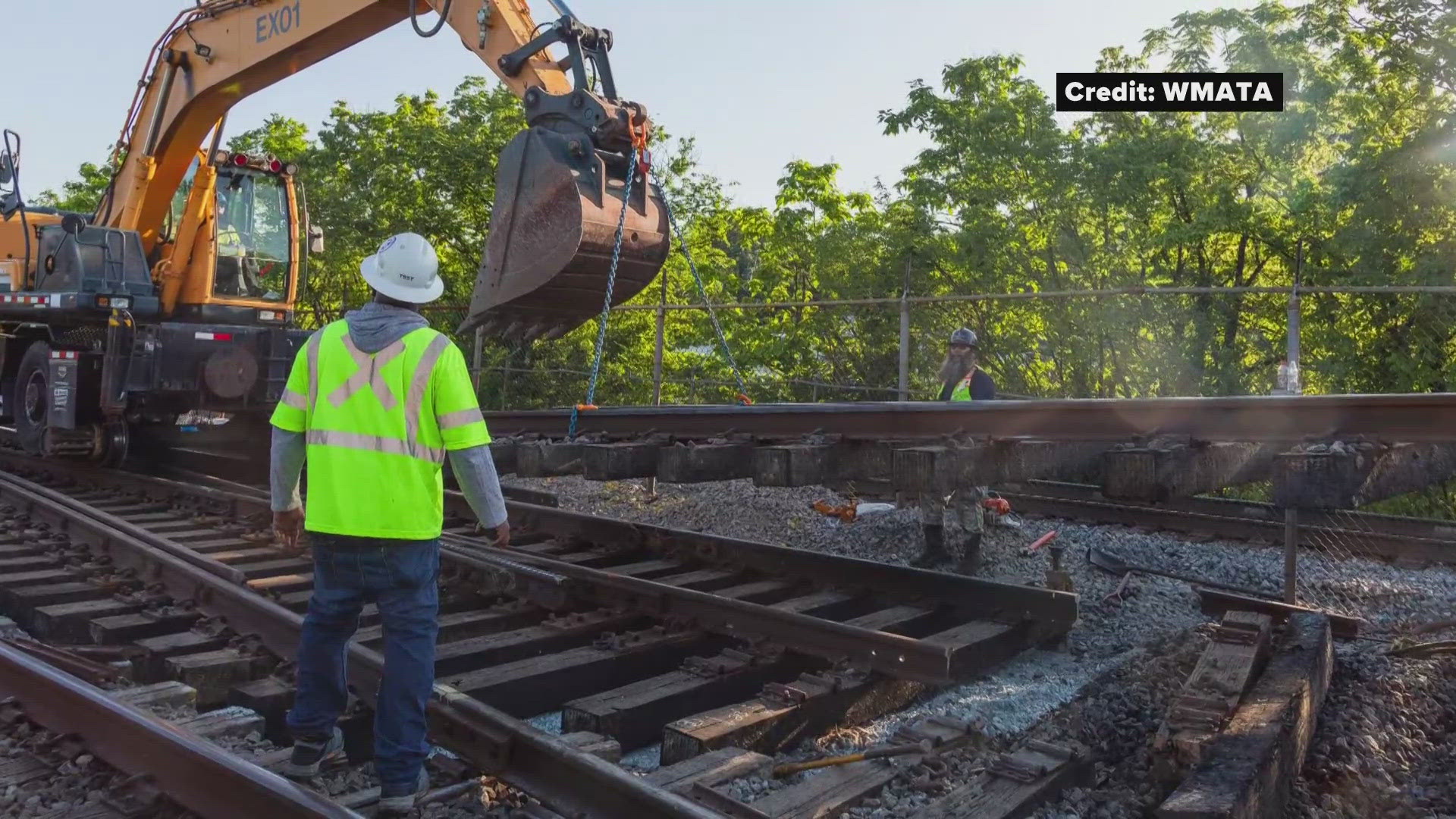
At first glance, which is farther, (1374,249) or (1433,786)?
(1374,249)

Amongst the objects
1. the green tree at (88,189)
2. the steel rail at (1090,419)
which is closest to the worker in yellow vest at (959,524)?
the steel rail at (1090,419)

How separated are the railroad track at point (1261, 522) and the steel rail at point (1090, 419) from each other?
262 cm

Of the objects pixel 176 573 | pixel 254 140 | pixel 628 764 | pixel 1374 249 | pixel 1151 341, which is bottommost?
pixel 628 764

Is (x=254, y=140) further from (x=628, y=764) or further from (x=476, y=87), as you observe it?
(x=628, y=764)

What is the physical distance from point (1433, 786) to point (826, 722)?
2.25m

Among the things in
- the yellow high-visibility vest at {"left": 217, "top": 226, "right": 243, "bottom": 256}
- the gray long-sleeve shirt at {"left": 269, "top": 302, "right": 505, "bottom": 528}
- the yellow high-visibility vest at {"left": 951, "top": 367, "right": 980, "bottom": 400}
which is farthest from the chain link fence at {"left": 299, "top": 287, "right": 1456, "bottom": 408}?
the gray long-sleeve shirt at {"left": 269, "top": 302, "right": 505, "bottom": 528}

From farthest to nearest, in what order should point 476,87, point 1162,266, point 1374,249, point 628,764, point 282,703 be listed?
point 476,87 → point 1162,266 → point 1374,249 → point 282,703 → point 628,764

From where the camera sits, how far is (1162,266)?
1461 centimetres

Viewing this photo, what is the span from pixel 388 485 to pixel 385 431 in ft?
0.59

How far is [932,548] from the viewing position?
8.02 metres

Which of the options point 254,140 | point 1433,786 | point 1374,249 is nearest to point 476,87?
point 254,140

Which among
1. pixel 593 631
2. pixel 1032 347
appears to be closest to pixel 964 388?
pixel 593 631

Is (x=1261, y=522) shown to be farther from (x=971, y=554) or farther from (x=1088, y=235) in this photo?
(x=1088, y=235)

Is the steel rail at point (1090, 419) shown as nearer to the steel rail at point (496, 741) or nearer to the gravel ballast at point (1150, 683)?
the gravel ballast at point (1150, 683)
